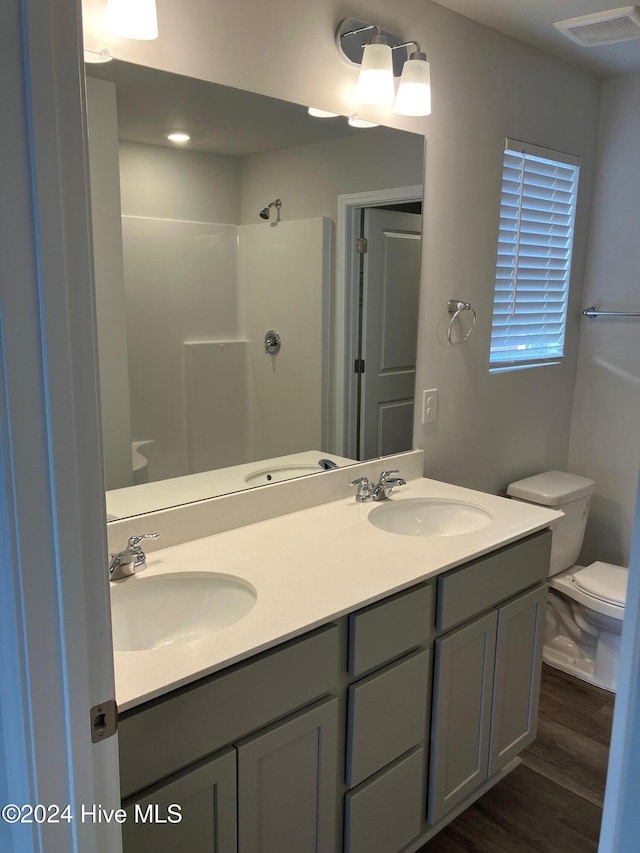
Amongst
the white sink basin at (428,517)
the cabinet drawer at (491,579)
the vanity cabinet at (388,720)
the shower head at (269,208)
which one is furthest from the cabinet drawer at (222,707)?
the shower head at (269,208)

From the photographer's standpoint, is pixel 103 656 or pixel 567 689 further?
pixel 567 689

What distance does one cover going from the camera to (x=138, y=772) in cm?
119

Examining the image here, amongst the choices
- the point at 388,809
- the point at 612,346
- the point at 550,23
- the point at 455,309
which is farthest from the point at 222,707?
the point at 612,346

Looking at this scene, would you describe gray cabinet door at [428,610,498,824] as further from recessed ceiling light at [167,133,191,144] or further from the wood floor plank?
recessed ceiling light at [167,133,191,144]

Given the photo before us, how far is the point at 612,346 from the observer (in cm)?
317

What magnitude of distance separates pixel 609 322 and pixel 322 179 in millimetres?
1751

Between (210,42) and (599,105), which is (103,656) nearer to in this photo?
(210,42)

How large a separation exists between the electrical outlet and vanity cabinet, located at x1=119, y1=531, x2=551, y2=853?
0.64 m

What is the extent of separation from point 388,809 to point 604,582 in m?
1.49

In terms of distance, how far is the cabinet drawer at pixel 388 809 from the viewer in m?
1.64

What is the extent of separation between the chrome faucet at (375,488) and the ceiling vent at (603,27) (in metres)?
1.61

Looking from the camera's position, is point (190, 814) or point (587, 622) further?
point (587, 622)

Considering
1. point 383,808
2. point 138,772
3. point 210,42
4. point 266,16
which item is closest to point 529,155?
point 266,16

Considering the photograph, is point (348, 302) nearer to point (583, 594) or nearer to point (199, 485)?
point (199, 485)
